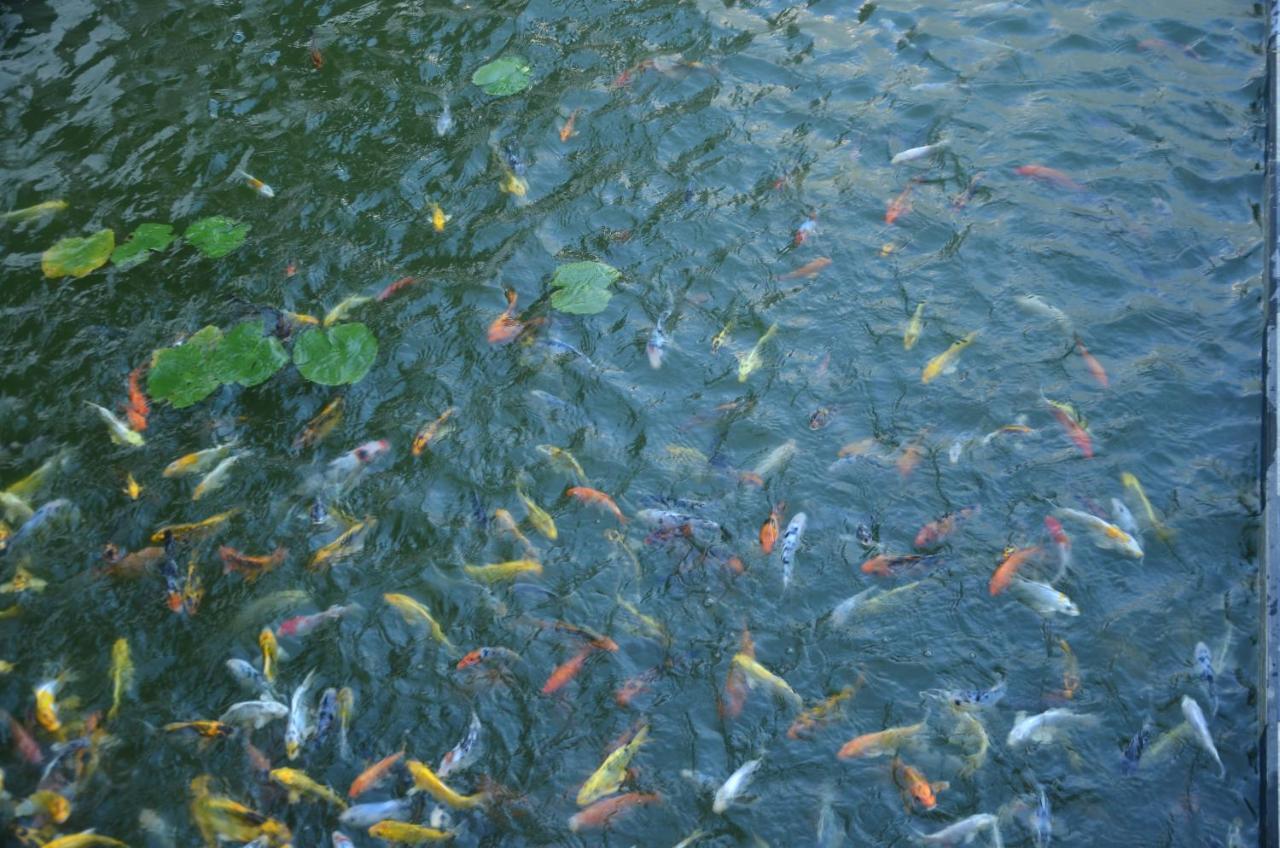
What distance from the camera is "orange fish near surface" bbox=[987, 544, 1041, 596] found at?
198 inches

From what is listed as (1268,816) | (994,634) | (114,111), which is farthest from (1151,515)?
(114,111)

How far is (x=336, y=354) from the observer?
6.25 metres

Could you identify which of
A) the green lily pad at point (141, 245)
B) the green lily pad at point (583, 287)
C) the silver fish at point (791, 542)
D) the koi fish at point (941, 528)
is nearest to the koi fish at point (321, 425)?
the green lily pad at point (583, 287)

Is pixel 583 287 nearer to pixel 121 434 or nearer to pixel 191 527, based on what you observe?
pixel 191 527

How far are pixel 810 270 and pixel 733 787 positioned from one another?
11.2 feet

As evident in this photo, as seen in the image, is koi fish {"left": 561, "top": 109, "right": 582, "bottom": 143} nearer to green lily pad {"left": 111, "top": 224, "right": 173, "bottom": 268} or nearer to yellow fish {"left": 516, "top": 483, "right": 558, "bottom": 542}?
A: green lily pad {"left": 111, "top": 224, "right": 173, "bottom": 268}

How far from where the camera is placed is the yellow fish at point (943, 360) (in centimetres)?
600

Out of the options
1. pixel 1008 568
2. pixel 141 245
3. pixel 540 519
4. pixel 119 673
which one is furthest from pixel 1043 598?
pixel 141 245

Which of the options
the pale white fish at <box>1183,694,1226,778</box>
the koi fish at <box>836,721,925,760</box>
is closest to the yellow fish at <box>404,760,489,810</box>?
the koi fish at <box>836,721,925,760</box>

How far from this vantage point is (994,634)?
4.91 meters

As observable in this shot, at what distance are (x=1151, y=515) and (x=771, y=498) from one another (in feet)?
6.35

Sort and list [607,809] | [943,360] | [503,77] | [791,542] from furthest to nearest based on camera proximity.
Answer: [503,77], [943,360], [791,542], [607,809]

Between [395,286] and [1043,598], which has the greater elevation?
[395,286]

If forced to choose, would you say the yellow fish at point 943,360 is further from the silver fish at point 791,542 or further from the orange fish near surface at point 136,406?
the orange fish near surface at point 136,406
